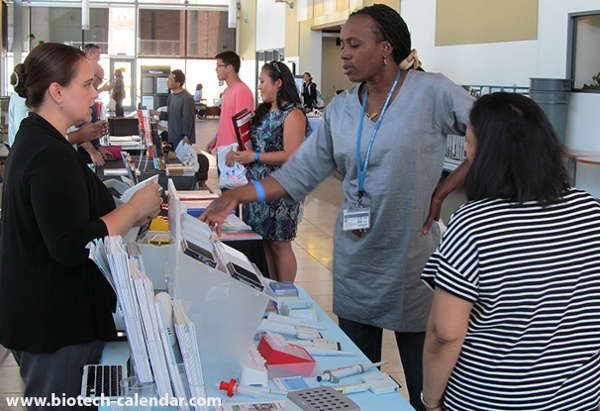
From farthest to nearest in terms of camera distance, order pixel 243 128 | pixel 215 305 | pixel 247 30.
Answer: pixel 247 30 → pixel 243 128 → pixel 215 305

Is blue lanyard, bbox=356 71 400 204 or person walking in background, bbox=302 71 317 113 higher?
person walking in background, bbox=302 71 317 113

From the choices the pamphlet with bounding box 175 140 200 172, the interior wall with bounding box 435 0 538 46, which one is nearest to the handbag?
the pamphlet with bounding box 175 140 200 172

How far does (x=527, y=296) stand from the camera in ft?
5.03

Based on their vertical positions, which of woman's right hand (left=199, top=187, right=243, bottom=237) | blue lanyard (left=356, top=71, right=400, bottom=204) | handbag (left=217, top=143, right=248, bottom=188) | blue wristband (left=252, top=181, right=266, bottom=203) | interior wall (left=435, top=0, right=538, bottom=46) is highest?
interior wall (left=435, top=0, right=538, bottom=46)

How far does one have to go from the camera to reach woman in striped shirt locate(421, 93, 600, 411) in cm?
153

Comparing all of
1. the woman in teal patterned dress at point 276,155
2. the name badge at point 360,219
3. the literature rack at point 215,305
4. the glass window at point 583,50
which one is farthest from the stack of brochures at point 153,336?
the glass window at point 583,50

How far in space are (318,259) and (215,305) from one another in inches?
187

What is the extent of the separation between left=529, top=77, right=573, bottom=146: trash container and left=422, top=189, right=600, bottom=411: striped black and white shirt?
7.92 metres

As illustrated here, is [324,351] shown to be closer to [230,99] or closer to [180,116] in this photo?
[230,99]

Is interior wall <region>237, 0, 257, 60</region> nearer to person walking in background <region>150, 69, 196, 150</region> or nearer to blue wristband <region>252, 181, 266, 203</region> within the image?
person walking in background <region>150, 69, 196, 150</region>

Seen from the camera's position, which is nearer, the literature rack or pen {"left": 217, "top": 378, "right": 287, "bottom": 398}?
the literature rack

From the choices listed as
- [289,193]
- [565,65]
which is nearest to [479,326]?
[289,193]

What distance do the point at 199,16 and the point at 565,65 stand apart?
65.6 ft

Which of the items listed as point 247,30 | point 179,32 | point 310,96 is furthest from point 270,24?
point 310,96
